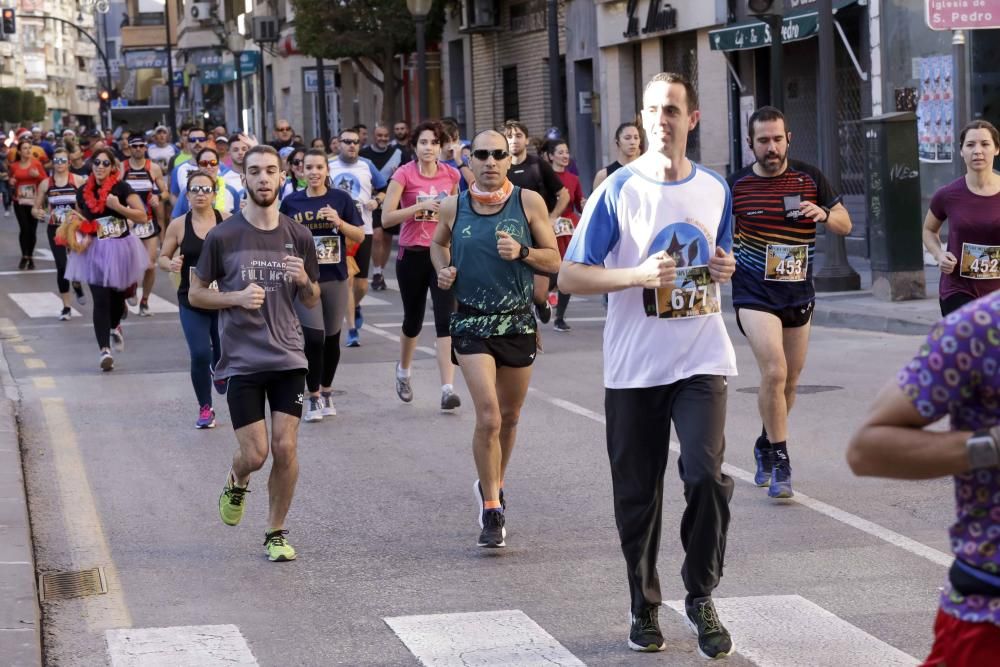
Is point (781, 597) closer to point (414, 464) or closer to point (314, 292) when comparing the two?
point (314, 292)

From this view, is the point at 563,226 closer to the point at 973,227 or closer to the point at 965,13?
the point at 965,13

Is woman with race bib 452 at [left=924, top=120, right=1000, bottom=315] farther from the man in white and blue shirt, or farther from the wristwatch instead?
the wristwatch

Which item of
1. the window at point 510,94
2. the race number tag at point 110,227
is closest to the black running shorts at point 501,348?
the race number tag at point 110,227

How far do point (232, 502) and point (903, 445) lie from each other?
16.3 feet

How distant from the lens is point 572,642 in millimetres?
6070

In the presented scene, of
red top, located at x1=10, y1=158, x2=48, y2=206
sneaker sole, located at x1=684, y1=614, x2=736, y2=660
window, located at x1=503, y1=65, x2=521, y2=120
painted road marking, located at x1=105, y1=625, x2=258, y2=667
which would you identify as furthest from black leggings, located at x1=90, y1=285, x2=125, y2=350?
window, located at x1=503, y1=65, x2=521, y2=120

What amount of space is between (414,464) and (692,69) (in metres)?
20.8

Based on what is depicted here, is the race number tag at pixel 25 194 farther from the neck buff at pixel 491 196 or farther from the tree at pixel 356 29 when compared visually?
the neck buff at pixel 491 196

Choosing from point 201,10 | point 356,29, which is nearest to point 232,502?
point 356,29

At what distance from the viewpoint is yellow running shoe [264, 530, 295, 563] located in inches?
297

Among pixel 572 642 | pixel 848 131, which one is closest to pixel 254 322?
pixel 572 642

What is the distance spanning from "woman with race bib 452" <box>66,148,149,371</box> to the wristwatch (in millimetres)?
12314

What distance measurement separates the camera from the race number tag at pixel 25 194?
26.7 metres

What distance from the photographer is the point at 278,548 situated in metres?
7.57
